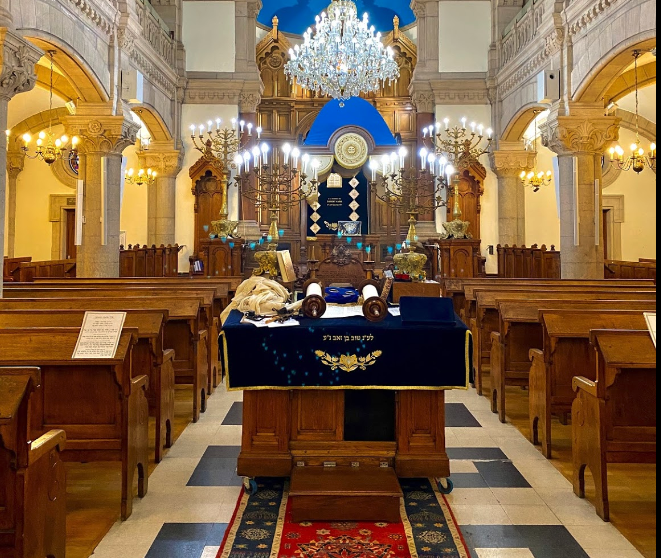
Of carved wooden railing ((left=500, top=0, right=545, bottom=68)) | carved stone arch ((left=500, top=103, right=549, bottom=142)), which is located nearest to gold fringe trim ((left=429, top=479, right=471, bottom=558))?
carved wooden railing ((left=500, top=0, right=545, bottom=68))

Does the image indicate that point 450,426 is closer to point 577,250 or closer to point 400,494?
point 400,494

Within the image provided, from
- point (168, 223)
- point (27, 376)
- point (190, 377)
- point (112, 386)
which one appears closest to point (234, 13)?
point (168, 223)

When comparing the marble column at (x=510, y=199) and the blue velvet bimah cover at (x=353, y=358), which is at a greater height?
the marble column at (x=510, y=199)

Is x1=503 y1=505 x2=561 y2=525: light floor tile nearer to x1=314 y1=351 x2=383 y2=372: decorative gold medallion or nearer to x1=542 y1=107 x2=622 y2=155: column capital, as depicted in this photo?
x1=314 y1=351 x2=383 y2=372: decorative gold medallion

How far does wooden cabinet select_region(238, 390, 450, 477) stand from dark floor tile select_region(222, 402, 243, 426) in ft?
5.42

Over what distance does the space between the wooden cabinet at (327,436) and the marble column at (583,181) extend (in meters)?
8.10

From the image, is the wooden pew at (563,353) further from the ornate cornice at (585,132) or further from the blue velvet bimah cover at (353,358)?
the ornate cornice at (585,132)

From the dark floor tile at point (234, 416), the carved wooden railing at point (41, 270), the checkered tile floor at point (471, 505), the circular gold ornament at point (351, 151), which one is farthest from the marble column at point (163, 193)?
the checkered tile floor at point (471, 505)

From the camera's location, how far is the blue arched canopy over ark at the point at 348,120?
1841 cm

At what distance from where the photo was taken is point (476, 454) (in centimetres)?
467

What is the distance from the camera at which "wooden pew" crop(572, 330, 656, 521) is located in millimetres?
3490

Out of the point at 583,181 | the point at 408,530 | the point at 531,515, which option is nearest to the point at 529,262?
the point at 583,181

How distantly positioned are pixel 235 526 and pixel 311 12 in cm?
1830

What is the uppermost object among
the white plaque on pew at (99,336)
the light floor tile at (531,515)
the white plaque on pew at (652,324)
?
the white plaque on pew at (652,324)
